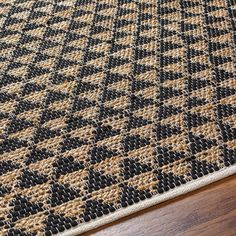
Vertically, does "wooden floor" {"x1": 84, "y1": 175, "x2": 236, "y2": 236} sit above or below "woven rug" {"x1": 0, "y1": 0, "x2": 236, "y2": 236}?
below

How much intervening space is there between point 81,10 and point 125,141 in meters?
0.48

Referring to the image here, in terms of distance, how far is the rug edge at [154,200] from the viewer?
850mm

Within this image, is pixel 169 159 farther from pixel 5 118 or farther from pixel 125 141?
pixel 5 118

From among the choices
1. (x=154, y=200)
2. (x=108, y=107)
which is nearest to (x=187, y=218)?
(x=154, y=200)

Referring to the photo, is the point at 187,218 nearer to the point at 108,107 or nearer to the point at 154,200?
the point at 154,200

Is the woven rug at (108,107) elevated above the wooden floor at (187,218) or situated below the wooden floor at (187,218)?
above

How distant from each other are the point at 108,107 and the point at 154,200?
0.26 metres

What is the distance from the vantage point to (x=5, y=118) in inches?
40.3

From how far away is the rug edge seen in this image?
0.85 m

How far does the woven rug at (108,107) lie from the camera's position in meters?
0.89

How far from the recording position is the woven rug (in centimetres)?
89

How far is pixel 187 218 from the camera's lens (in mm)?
874

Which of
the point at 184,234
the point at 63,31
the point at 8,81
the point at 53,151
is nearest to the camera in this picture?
the point at 184,234

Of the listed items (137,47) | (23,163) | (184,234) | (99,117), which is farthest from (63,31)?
(184,234)
